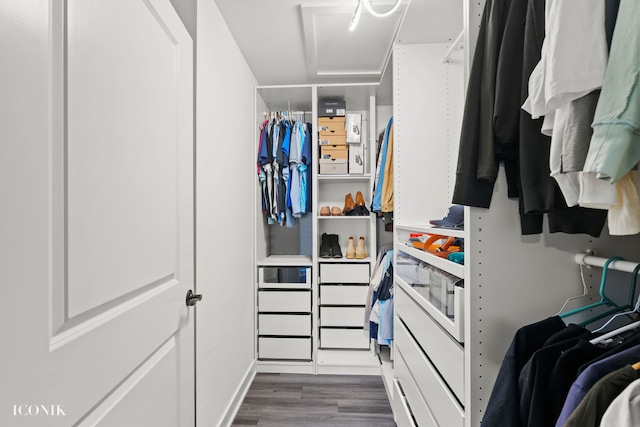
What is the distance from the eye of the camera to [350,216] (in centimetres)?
266

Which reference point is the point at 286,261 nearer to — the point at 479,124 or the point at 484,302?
the point at 484,302

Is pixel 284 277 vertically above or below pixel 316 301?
above

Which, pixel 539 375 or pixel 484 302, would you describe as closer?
pixel 539 375

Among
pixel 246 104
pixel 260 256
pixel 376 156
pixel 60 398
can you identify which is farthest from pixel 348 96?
pixel 60 398

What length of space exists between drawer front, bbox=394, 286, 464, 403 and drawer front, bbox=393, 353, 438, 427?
8.7 inches

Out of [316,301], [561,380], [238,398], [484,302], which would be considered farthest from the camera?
[316,301]

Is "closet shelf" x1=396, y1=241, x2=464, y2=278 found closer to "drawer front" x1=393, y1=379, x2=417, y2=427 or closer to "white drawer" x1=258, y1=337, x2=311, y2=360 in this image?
"drawer front" x1=393, y1=379, x2=417, y2=427

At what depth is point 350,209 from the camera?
2740 millimetres

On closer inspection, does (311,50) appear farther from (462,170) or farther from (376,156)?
(462,170)

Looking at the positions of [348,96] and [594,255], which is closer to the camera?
[594,255]

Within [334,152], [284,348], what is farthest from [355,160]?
[284,348]

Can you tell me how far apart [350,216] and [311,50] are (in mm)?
1248

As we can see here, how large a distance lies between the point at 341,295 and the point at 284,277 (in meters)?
0.47

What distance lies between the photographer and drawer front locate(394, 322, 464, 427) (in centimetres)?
104
